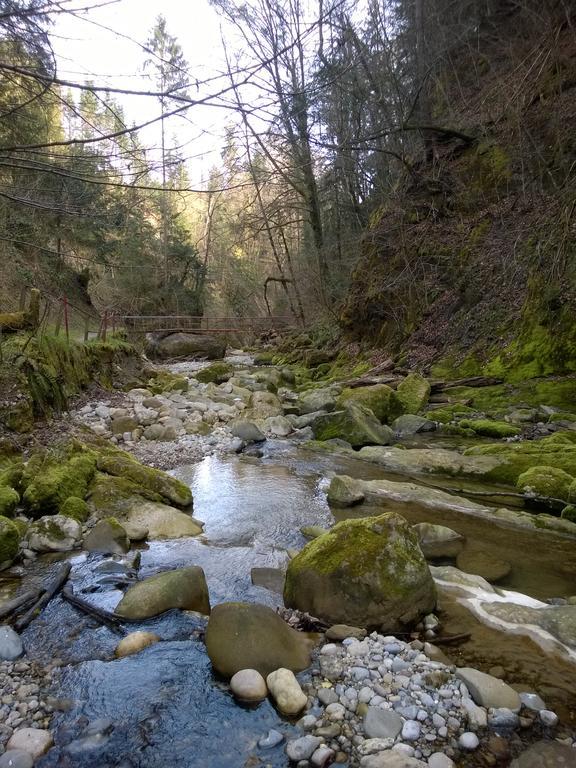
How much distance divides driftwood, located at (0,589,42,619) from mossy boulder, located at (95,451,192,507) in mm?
2023

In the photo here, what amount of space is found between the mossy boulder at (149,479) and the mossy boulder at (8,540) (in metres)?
1.59

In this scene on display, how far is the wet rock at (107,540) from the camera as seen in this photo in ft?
13.7

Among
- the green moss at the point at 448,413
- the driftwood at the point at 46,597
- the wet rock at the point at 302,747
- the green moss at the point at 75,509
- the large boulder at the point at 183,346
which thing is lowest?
the wet rock at the point at 302,747

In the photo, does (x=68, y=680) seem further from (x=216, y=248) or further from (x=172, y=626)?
(x=216, y=248)

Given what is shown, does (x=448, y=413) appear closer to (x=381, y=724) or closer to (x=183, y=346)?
(x=381, y=724)

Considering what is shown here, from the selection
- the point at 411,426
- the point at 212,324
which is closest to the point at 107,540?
the point at 411,426

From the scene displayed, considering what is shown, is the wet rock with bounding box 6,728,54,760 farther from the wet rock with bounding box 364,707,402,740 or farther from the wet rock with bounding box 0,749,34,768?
the wet rock with bounding box 364,707,402,740

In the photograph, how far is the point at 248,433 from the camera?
8719 millimetres

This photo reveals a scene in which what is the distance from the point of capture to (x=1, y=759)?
2033 mm

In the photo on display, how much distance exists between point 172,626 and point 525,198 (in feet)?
39.7

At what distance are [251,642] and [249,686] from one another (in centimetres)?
23

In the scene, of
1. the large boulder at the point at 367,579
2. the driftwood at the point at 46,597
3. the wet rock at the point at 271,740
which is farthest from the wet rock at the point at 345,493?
the wet rock at the point at 271,740

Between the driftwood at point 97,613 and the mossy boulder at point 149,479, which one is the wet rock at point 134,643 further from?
the mossy boulder at point 149,479

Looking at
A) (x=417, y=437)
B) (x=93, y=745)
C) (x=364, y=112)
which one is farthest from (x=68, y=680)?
(x=364, y=112)
